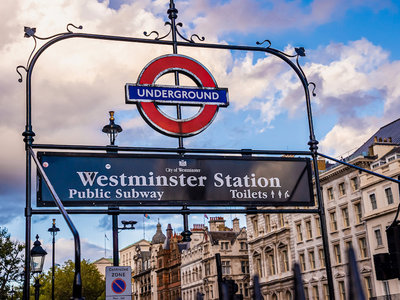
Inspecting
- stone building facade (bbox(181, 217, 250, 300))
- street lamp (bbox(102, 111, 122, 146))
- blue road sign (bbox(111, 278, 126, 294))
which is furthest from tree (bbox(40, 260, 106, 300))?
blue road sign (bbox(111, 278, 126, 294))

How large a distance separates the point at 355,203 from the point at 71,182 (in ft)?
155

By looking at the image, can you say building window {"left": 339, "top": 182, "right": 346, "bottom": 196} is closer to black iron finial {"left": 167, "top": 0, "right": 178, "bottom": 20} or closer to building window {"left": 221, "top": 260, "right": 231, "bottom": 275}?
building window {"left": 221, "top": 260, "right": 231, "bottom": 275}

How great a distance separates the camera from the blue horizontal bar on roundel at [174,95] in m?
8.94

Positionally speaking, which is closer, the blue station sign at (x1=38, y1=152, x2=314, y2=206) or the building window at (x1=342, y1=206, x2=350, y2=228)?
the blue station sign at (x1=38, y1=152, x2=314, y2=206)

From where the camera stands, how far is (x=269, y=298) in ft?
222

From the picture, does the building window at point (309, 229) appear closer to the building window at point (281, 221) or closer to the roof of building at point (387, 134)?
the building window at point (281, 221)

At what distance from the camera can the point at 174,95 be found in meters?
9.06

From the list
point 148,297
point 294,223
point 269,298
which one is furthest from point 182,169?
point 148,297

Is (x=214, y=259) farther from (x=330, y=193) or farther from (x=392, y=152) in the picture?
(x=392, y=152)

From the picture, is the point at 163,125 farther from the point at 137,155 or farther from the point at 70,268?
the point at 70,268

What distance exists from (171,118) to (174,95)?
36 cm

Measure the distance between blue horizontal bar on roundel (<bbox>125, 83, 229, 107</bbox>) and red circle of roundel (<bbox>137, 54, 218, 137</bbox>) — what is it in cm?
9

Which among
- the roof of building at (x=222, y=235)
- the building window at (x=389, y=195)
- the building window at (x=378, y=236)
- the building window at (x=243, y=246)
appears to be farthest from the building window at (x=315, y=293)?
the roof of building at (x=222, y=235)

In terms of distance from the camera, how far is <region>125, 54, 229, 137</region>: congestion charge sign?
8977 millimetres
